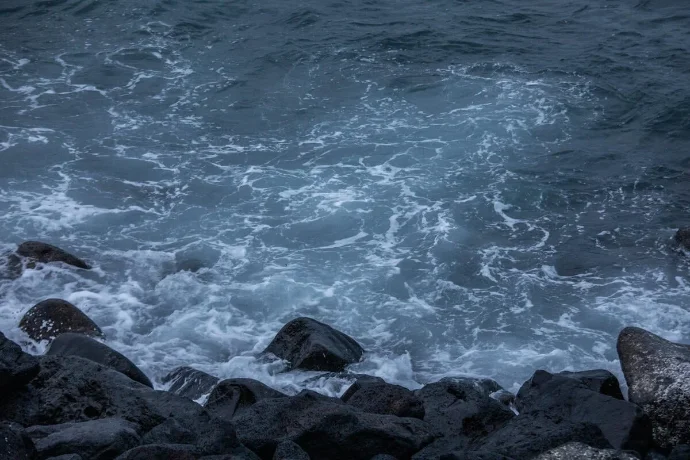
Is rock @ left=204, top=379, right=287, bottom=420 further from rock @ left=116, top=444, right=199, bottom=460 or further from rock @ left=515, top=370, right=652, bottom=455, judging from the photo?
rock @ left=515, top=370, right=652, bottom=455

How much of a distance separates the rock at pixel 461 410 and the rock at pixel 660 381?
145cm

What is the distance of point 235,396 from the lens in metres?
8.69

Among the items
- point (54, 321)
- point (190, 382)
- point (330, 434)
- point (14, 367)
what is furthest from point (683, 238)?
point (14, 367)

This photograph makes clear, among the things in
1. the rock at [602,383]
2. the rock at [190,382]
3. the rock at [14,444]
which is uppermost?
the rock at [14,444]

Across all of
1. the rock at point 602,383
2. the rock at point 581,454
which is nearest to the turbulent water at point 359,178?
the rock at point 602,383

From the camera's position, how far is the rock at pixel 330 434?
7.33 m

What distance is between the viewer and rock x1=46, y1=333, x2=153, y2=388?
30.8 feet

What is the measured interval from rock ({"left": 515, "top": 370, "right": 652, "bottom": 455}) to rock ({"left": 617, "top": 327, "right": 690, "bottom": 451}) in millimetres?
295

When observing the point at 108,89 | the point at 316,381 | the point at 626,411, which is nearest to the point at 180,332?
the point at 316,381

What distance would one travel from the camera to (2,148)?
15.9 m

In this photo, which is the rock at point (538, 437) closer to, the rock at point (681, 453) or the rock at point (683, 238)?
the rock at point (681, 453)

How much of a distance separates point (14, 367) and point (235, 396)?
2338 millimetres

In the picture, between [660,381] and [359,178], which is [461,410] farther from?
[359,178]

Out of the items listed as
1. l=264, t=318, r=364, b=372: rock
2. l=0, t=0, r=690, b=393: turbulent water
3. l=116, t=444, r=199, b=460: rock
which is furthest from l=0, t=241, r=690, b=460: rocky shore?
l=0, t=0, r=690, b=393: turbulent water
